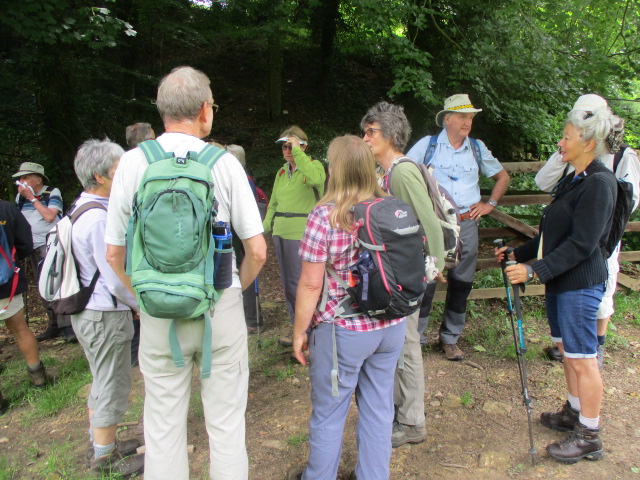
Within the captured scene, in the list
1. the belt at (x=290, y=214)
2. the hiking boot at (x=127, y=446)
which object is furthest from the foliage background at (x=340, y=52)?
the hiking boot at (x=127, y=446)

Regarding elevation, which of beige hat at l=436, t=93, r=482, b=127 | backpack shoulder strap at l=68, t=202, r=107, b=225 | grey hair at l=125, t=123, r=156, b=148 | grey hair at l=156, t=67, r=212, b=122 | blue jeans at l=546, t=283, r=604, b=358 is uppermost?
beige hat at l=436, t=93, r=482, b=127

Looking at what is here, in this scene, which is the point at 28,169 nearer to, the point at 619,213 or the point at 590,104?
the point at 590,104

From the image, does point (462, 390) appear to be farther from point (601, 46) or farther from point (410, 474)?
point (601, 46)

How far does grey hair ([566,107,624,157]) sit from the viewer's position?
9.19 feet

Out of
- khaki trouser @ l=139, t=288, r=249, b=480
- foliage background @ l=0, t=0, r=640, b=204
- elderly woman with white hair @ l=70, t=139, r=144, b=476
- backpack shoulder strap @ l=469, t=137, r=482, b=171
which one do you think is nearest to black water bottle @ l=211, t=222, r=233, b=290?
khaki trouser @ l=139, t=288, r=249, b=480

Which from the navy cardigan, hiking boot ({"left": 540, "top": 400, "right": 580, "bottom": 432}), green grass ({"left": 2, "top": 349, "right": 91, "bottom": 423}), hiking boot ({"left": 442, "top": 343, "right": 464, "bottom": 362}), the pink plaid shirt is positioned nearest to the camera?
the pink plaid shirt

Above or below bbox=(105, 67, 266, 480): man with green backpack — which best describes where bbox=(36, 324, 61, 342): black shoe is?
below

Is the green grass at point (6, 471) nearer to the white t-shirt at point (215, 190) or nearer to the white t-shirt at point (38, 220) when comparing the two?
the white t-shirt at point (215, 190)

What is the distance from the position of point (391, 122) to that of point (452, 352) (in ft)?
7.89

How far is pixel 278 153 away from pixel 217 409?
979cm

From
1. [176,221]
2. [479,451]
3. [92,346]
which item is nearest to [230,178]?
[176,221]

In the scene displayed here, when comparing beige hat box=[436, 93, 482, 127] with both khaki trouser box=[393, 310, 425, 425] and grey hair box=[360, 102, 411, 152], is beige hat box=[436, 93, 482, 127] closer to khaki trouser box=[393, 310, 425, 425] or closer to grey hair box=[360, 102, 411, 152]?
grey hair box=[360, 102, 411, 152]

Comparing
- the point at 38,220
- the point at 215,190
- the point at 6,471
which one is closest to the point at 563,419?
the point at 215,190

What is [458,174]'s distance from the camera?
4.30 metres
